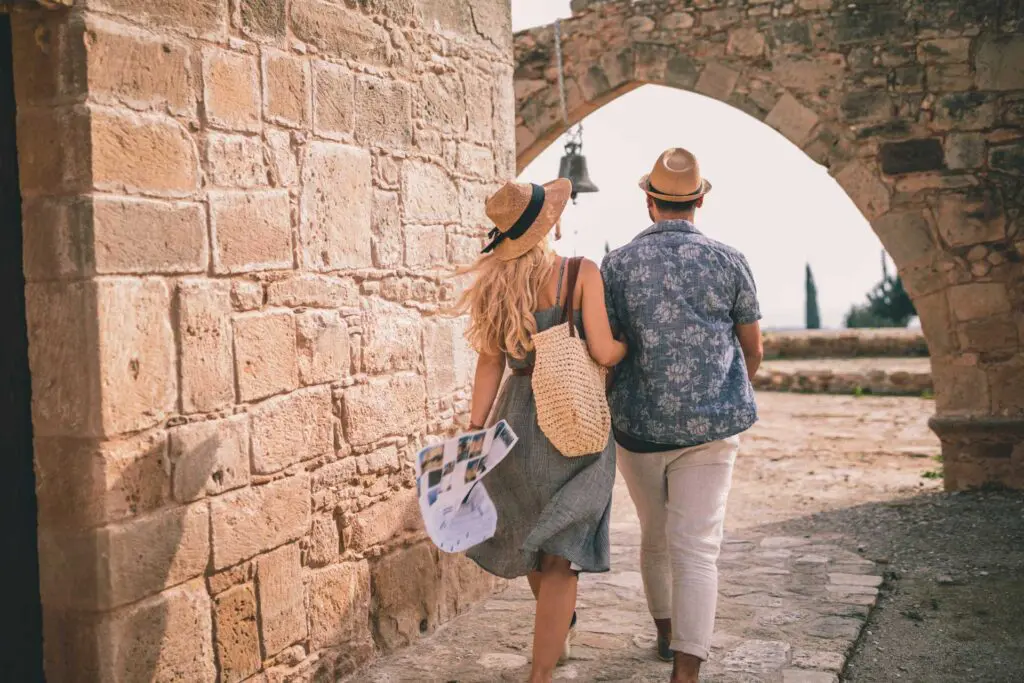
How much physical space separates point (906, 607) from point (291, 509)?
2.63 metres

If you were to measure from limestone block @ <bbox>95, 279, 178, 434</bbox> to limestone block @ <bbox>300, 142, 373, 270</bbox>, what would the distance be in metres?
0.68

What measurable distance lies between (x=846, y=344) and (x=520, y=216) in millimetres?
12488

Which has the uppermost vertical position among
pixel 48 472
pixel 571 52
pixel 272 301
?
pixel 571 52

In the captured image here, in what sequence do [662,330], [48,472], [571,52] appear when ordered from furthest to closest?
[571,52], [662,330], [48,472]

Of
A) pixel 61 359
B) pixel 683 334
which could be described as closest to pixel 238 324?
pixel 61 359

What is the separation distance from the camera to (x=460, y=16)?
4.27 metres

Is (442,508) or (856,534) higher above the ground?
(442,508)

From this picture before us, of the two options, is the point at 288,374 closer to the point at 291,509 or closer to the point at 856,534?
the point at 291,509

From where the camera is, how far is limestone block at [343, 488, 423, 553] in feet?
11.7

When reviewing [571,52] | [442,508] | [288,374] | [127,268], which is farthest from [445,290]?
[571,52]

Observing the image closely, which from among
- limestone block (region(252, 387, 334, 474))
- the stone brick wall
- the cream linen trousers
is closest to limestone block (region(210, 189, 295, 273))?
the stone brick wall

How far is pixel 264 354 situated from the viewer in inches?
123

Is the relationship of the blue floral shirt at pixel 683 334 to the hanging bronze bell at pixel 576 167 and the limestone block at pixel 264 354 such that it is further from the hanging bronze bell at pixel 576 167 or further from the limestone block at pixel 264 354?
the hanging bronze bell at pixel 576 167

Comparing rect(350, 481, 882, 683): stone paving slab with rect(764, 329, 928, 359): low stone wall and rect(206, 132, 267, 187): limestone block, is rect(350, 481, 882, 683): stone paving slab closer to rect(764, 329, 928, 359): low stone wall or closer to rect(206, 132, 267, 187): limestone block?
rect(206, 132, 267, 187): limestone block
